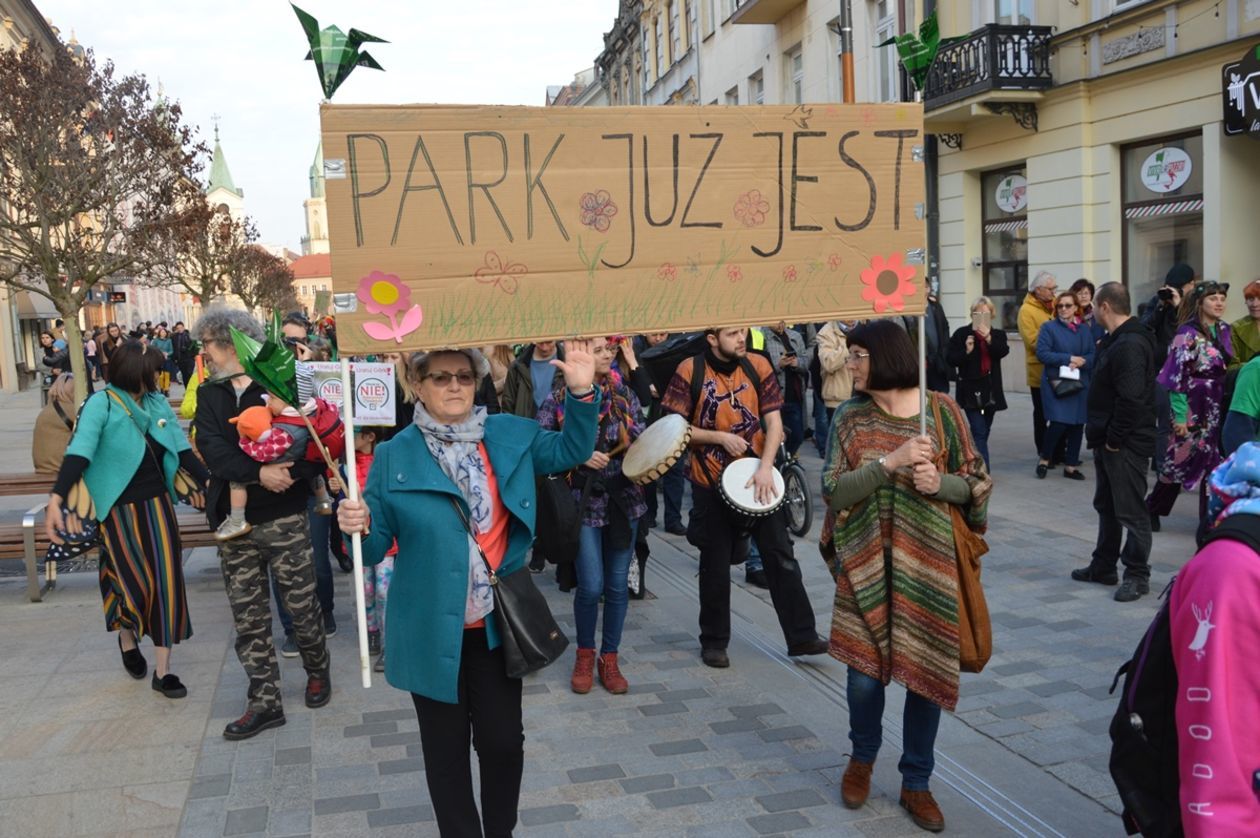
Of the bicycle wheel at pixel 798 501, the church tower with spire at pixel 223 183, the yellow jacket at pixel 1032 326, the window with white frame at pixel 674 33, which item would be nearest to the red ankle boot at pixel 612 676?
the bicycle wheel at pixel 798 501

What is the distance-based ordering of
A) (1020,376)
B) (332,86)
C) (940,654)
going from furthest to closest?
(1020,376), (940,654), (332,86)

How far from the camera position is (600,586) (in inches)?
229

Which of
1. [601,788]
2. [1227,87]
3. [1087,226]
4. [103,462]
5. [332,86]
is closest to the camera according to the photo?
[332,86]

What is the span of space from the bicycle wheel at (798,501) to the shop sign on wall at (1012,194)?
11406mm

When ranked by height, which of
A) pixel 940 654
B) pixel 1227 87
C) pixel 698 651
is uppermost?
pixel 1227 87

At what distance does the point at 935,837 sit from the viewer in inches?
157

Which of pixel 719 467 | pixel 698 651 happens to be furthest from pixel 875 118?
pixel 698 651

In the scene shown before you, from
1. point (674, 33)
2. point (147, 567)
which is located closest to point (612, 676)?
point (147, 567)

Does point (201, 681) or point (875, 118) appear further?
point (201, 681)

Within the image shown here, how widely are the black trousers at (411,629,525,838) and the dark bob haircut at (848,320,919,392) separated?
64.3 inches

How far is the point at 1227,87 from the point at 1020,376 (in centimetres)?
593

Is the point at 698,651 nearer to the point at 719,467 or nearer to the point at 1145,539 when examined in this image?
the point at 719,467

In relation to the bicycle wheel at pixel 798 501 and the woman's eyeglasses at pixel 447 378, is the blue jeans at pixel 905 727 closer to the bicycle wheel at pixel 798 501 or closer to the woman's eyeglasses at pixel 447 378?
the woman's eyeglasses at pixel 447 378

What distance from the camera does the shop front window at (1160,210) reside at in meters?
15.4
